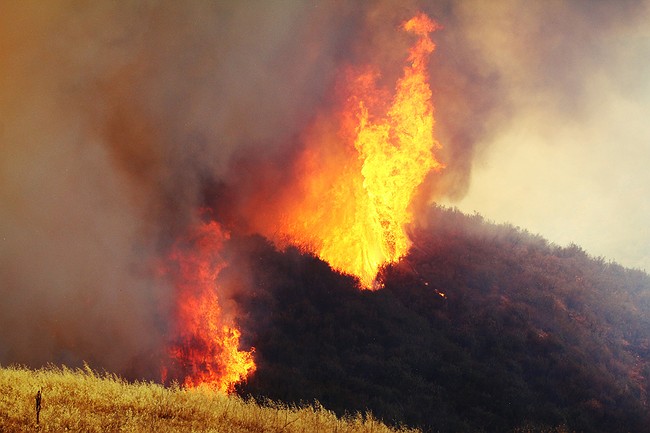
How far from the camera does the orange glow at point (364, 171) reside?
73.6 ft

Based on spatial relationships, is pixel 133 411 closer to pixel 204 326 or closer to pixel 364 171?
pixel 204 326

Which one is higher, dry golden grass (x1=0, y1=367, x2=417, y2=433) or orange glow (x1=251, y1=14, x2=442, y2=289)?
orange glow (x1=251, y1=14, x2=442, y2=289)

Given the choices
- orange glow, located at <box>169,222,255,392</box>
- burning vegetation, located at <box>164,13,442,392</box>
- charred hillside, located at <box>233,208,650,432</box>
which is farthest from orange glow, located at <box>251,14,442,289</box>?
orange glow, located at <box>169,222,255,392</box>

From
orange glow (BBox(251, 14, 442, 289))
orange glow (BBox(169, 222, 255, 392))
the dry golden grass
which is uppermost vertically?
orange glow (BBox(251, 14, 442, 289))

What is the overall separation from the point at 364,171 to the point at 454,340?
6688 mm

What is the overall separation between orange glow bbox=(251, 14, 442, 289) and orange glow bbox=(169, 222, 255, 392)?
3.35 m

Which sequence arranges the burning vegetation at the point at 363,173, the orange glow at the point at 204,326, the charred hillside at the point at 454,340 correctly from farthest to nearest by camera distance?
the burning vegetation at the point at 363,173
the orange glow at the point at 204,326
the charred hillside at the point at 454,340

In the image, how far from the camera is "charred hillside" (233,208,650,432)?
16.6 metres

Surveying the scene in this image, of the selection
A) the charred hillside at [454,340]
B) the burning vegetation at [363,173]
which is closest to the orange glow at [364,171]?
the burning vegetation at [363,173]

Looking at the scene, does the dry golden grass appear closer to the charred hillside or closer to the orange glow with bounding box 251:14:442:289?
the charred hillside

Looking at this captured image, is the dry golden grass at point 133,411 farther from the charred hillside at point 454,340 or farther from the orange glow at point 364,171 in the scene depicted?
the orange glow at point 364,171

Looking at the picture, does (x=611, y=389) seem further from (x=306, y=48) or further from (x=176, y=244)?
(x=306, y=48)

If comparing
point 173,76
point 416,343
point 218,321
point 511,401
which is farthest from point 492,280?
point 173,76

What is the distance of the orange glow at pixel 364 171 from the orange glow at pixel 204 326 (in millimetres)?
3345
